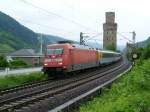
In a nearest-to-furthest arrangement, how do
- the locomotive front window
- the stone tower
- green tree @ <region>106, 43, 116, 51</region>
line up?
the locomotive front window
green tree @ <region>106, 43, 116, 51</region>
the stone tower

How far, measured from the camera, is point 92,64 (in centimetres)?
5031

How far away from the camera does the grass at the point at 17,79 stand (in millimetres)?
30362

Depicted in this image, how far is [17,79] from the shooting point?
33312mm

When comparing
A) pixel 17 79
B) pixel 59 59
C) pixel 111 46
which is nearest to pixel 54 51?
pixel 59 59

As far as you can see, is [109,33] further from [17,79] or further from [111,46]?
[17,79]

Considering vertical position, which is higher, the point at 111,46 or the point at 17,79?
the point at 111,46

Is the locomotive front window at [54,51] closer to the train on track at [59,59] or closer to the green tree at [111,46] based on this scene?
the train on track at [59,59]

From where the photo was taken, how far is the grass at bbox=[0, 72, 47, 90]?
30.4 metres

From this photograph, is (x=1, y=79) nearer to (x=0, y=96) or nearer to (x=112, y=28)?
(x=0, y=96)

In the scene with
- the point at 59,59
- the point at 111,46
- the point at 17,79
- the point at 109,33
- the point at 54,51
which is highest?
the point at 109,33

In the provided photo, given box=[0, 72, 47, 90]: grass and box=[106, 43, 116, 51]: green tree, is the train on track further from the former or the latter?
box=[106, 43, 116, 51]: green tree

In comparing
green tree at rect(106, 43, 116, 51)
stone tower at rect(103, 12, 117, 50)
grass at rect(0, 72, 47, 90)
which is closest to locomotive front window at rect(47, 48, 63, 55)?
grass at rect(0, 72, 47, 90)

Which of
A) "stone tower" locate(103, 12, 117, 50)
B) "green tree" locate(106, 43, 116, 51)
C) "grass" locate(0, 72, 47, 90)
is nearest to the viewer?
"grass" locate(0, 72, 47, 90)

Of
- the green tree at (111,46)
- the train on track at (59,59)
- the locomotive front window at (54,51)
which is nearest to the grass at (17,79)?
the train on track at (59,59)
